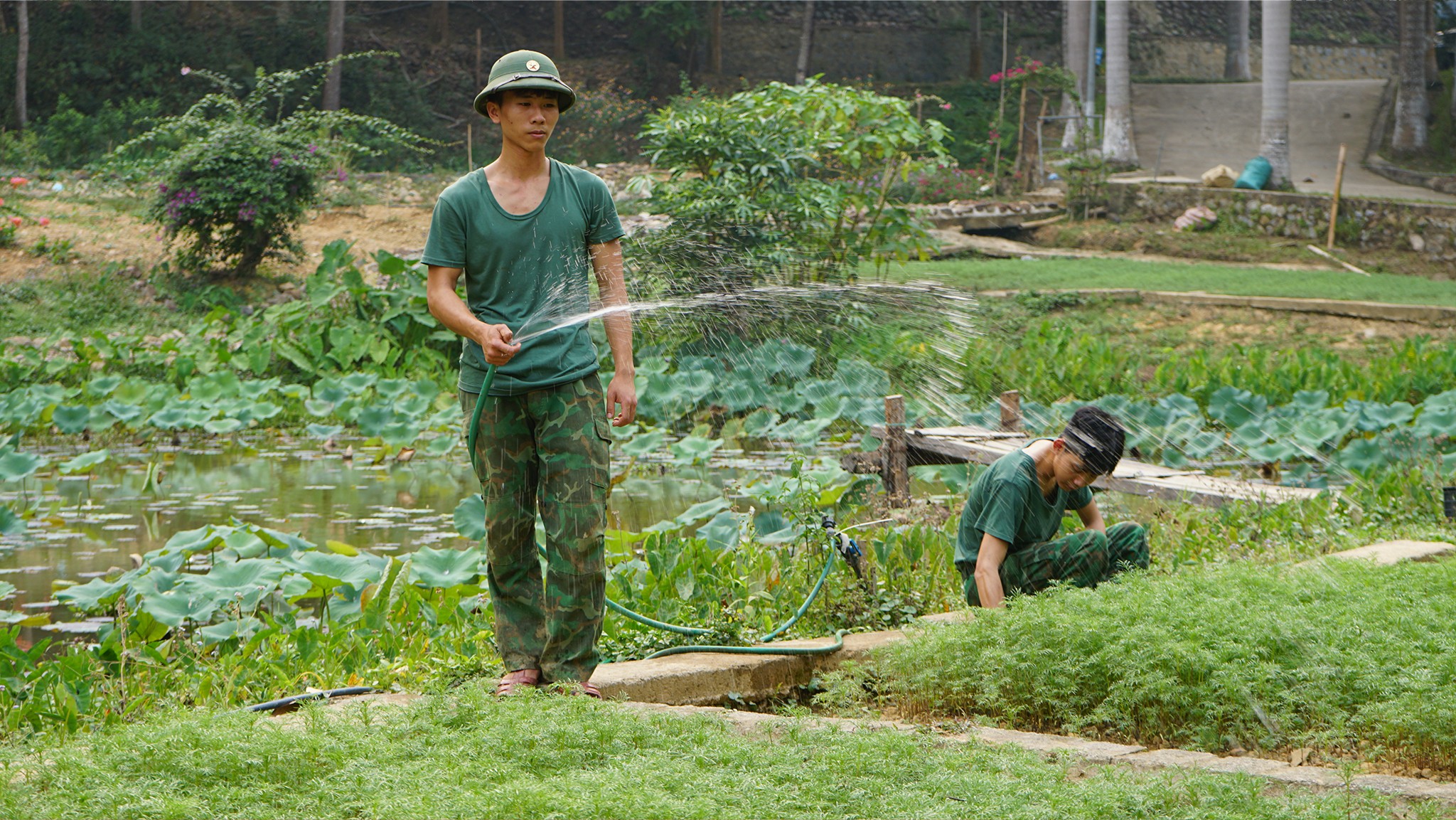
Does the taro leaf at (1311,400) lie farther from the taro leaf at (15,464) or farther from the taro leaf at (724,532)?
the taro leaf at (15,464)

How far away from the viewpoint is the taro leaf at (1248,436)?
7.41 m

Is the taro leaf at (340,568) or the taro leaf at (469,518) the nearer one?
the taro leaf at (340,568)

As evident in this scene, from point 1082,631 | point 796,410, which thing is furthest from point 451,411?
point 1082,631

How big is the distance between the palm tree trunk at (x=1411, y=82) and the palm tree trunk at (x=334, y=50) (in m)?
17.3

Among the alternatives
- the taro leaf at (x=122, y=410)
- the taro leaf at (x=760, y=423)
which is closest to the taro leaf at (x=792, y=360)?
the taro leaf at (x=760, y=423)

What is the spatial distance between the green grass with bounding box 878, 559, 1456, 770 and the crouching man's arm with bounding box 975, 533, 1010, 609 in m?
0.18

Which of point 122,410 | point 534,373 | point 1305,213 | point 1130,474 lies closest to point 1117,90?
point 1305,213

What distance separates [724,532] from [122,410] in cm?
524

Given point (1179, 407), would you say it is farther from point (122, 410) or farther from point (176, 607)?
point (122, 410)

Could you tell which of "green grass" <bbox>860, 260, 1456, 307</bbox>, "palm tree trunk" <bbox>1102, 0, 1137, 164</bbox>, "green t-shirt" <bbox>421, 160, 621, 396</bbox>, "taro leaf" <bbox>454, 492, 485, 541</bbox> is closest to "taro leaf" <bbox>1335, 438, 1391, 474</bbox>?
"taro leaf" <bbox>454, 492, 485, 541</bbox>

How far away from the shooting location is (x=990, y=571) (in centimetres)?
399

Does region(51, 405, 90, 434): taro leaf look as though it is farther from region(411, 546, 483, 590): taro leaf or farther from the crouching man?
the crouching man

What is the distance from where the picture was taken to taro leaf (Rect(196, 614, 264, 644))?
4234 mm

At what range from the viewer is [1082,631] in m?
3.40
